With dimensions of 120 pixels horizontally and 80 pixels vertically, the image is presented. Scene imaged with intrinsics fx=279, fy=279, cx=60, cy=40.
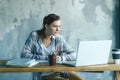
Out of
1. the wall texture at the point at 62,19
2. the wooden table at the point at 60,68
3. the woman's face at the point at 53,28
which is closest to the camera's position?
the wooden table at the point at 60,68

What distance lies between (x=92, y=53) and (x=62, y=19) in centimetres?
192

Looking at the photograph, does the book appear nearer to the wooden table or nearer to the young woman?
the wooden table

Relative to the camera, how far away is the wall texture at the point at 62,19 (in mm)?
3979

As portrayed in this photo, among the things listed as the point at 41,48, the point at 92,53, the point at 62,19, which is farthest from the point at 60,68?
the point at 62,19

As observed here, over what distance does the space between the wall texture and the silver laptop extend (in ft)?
5.92

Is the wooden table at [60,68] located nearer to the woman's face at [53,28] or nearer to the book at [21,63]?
the book at [21,63]

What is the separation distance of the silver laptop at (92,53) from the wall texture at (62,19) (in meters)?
1.80

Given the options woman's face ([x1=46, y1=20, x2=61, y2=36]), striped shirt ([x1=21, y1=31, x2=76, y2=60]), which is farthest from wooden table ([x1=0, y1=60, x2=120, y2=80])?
woman's face ([x1=46, y1=20, x2=61, y2=36])

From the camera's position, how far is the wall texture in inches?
157

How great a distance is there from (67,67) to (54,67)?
0.11 meters

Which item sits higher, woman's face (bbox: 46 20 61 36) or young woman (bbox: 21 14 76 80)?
woman's face (bbox: 46 20 61 36)

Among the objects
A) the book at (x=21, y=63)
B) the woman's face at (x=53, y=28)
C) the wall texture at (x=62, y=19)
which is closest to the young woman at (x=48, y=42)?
the woman's face at (x=53, y=28)

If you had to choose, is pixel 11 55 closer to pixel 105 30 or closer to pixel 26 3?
pixel 26 3

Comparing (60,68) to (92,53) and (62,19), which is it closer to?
(92,53)
